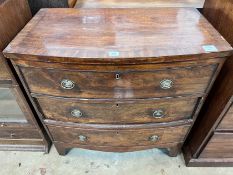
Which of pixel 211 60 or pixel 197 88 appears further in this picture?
pixel 197 88

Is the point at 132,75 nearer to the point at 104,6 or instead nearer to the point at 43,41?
the point at 43,41

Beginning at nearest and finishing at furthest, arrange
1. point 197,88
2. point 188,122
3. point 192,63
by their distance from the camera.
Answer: point 192,63 < point 197,88 < point 188,122

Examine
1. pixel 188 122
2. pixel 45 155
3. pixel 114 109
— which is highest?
pixel 114 109

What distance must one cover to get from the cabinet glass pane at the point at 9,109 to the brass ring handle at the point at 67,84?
0.36m

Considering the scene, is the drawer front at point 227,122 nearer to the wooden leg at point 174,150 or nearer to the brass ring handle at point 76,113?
the wooden leg at point 174,150

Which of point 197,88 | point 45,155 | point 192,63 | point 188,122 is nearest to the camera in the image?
point 192,63

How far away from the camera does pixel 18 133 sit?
1358 mm

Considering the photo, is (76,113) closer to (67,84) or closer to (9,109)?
(67,84)

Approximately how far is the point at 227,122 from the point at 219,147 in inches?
9.8

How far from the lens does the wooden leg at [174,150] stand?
1327 millimetres

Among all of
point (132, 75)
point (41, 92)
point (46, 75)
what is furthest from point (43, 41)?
point (132, 75)

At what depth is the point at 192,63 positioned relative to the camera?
815mm

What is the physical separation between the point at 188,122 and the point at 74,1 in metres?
0.91

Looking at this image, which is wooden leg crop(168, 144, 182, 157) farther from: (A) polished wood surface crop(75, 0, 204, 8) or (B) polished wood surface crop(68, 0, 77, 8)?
(B) polished wood surface crop(68, 0, 77, 8)
